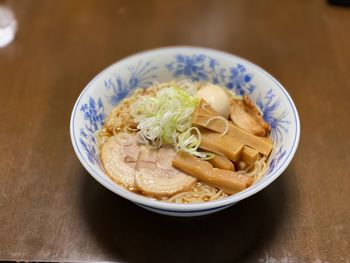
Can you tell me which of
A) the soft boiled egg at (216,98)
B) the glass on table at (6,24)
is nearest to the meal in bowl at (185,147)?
the soft boiled egg at (216,98)

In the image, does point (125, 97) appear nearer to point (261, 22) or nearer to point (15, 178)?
point (15, 178)

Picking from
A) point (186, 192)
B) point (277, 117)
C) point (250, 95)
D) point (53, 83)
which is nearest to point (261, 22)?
point (250, 95)

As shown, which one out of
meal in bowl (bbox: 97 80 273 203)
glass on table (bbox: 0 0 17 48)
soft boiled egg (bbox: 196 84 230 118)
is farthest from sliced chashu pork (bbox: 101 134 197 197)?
glass on table (bbox: 0 0 17 48)

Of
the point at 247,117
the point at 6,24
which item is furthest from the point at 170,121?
the point at 6,24

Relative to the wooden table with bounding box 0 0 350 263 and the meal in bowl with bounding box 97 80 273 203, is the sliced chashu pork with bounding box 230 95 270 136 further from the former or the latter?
the wooden table with bounding box 0 0 350 263

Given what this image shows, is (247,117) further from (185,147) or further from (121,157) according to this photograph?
(121,157)

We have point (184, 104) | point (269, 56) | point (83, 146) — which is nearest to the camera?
point (83, 146)
